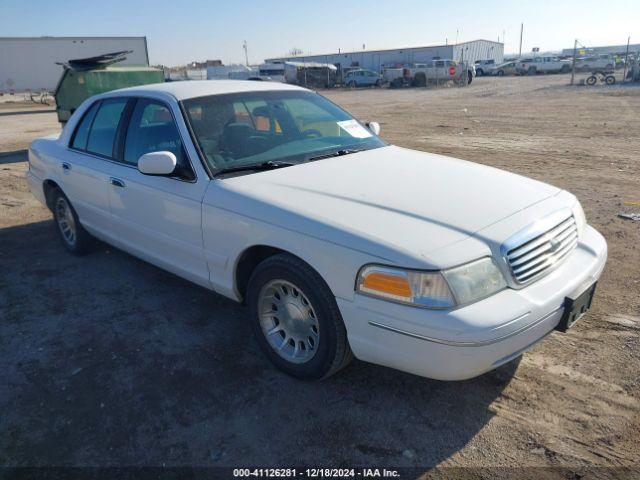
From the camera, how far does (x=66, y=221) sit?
5.28 m

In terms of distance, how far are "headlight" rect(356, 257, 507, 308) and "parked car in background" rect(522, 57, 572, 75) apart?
172ft

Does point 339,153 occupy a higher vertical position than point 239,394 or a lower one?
higher

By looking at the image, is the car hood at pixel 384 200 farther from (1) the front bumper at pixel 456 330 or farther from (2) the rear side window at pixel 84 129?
(2) the rear side window at pixel 84 129

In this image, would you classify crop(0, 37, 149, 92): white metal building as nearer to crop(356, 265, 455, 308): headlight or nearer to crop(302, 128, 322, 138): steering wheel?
crop(302, 128, 322, 138): steering wheel

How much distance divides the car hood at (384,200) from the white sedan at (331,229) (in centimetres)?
1

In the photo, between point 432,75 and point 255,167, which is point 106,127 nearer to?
point 255,167

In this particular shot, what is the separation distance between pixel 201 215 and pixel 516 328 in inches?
77.9

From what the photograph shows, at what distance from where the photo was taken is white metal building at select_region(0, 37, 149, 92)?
30328 millimetres

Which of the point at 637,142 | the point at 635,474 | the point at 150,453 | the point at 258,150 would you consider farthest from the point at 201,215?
the point at 637,142

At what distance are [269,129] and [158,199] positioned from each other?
0.95 meters

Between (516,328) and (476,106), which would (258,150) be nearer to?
(516,328)

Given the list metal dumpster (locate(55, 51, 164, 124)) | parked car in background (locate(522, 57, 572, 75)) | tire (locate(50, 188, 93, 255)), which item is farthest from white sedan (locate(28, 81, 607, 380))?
parked car in background (locate(522, 57, 572, 75))

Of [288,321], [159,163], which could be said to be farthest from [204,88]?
[288,321]

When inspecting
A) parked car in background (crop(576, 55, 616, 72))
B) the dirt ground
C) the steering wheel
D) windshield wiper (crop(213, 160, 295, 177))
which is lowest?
the dirt ground
